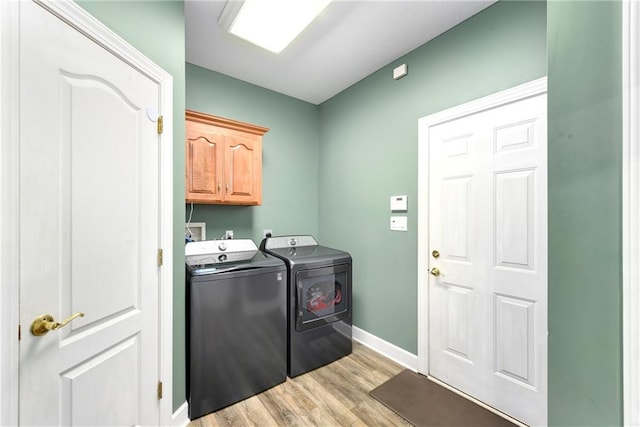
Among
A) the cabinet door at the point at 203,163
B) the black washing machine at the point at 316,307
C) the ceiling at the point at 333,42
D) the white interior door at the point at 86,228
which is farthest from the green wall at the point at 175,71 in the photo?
the black washing machine at the point at 316,307

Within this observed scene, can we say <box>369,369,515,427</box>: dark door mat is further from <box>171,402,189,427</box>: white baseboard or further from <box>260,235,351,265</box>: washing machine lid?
<box>171,402,189,427</box>: white baseboard

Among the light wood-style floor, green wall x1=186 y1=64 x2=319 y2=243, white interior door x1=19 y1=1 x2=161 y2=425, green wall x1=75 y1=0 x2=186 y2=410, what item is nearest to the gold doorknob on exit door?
white interior door x1=19 y1=1 x2=161 y2=425

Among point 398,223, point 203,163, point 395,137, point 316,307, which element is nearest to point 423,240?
point 398,223

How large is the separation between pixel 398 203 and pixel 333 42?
1.50 meters

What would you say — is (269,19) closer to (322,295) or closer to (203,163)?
(203,163)

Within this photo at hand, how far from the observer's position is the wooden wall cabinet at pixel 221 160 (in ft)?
6.78

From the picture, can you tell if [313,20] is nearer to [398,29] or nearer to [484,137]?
[398,29]

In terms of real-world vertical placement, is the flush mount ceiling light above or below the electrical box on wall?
above

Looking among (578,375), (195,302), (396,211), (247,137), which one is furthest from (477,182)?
(195,302)

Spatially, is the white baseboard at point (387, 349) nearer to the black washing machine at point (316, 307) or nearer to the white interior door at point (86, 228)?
the black washing machine at point (316, 307)

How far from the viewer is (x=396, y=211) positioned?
7.68ft

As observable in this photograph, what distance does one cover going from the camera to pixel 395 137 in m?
2.35

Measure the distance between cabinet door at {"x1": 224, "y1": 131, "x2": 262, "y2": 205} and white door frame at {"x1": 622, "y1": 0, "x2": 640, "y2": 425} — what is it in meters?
2.28

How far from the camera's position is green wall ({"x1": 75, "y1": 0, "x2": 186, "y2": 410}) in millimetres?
1363
